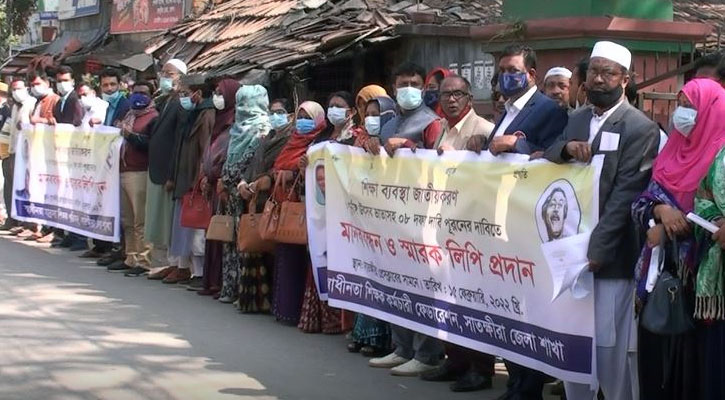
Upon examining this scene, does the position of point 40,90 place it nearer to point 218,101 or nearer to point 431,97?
point 218,101

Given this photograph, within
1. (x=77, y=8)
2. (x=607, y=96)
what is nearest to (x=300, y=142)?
(x=607, y=96)

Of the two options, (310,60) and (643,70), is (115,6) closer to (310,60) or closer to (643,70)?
(310,60)

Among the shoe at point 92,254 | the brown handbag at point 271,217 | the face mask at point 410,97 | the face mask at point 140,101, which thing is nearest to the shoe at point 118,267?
the shoe at point 92,254

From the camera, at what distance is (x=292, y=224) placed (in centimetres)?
903

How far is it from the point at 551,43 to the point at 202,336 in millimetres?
3333

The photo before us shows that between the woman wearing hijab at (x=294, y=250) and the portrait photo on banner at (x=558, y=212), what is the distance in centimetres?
347

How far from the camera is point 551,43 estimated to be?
8.90 meters

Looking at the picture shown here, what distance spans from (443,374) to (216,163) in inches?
154

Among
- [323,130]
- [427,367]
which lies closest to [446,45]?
[323,130]

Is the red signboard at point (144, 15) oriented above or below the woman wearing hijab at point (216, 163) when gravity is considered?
above

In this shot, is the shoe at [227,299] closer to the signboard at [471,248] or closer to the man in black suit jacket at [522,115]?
the signboard at [471,248]

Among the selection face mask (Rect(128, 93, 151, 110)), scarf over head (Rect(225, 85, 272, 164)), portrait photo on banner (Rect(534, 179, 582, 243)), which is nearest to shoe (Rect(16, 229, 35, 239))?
face mask (Rect(128, 93, 151, 110))

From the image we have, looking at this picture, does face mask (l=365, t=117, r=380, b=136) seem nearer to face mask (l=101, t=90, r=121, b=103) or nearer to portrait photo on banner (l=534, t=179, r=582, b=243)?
portrait photo on banner (l=534, t=179, r=582, b=243)

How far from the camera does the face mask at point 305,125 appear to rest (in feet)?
30.7
